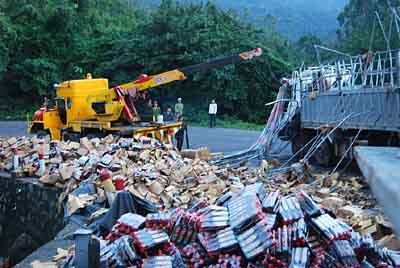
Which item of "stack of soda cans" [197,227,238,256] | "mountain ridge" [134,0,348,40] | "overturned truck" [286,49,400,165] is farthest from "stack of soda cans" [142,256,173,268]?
"mountain ridge" [134,0,348,40]

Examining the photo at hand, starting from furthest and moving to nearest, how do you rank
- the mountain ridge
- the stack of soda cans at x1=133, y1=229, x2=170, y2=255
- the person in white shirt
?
the mountain ridge → the person in white shirt → the stack of soda cans at x1=133, y1=229, x2=170, y2=255

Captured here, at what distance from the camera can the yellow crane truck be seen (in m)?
18.2

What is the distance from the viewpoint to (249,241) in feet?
18.0

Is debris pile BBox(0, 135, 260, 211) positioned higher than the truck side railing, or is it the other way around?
the truck side railing

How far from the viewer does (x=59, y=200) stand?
11.7 meters

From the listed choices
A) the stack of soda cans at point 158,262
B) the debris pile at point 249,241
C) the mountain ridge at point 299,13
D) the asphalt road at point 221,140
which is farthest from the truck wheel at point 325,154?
the mountain ridge at point 299,13

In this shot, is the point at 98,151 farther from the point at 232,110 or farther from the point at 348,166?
the point at 232,110

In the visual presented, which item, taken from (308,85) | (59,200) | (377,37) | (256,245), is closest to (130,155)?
(59,200)

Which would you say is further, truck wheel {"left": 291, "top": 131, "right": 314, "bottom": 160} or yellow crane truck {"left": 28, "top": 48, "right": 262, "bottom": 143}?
yellow crane truck {"left": 28, "top": 48, "right": 262, "bottom": 143}

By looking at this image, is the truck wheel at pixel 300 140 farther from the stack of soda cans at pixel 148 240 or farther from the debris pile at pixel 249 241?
the stack of soda cans at pixel 148 240

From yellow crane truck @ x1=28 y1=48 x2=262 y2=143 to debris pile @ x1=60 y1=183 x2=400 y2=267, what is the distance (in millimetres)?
11443

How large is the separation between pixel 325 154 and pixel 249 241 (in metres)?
10.9

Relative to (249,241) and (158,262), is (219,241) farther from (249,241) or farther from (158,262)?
(158,262)

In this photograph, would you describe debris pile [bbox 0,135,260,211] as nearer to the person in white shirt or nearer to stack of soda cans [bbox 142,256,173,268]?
stack of soda cans [bbox 142,256,173,268]
